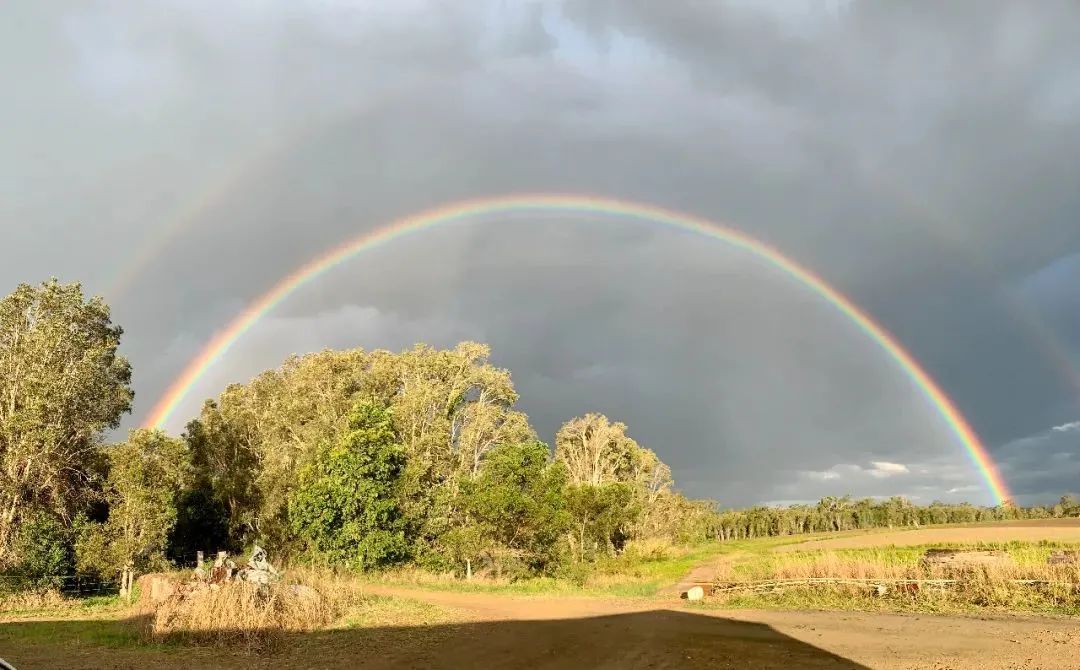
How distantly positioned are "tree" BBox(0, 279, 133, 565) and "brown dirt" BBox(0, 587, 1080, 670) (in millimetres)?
18929

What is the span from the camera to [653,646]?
18750mm

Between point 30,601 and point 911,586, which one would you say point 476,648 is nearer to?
point 911,586

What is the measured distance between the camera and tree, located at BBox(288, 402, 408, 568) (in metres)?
41.1

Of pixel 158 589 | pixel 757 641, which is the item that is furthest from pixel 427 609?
pixel 757 641

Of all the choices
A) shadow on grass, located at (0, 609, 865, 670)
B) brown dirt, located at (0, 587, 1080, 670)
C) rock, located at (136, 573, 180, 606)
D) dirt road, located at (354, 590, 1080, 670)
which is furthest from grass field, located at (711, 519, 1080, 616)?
rock, located at (136, 573, 180, 606)

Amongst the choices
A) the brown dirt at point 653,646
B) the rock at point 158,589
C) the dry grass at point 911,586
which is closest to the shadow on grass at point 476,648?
the brown dirt at point 653,646

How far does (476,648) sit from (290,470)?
40.8m

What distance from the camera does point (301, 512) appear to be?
42062mm

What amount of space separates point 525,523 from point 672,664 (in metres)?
23.9

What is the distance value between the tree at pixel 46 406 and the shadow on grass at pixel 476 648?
17.3 m

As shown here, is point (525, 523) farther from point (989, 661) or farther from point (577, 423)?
Result: point (577, 423)

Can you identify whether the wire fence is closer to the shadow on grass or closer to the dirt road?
the shadow on grass

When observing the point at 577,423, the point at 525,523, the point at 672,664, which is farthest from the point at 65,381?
the point at 577,423

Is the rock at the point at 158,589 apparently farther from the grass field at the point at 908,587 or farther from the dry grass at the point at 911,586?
the dry grass at the point at 911,586
